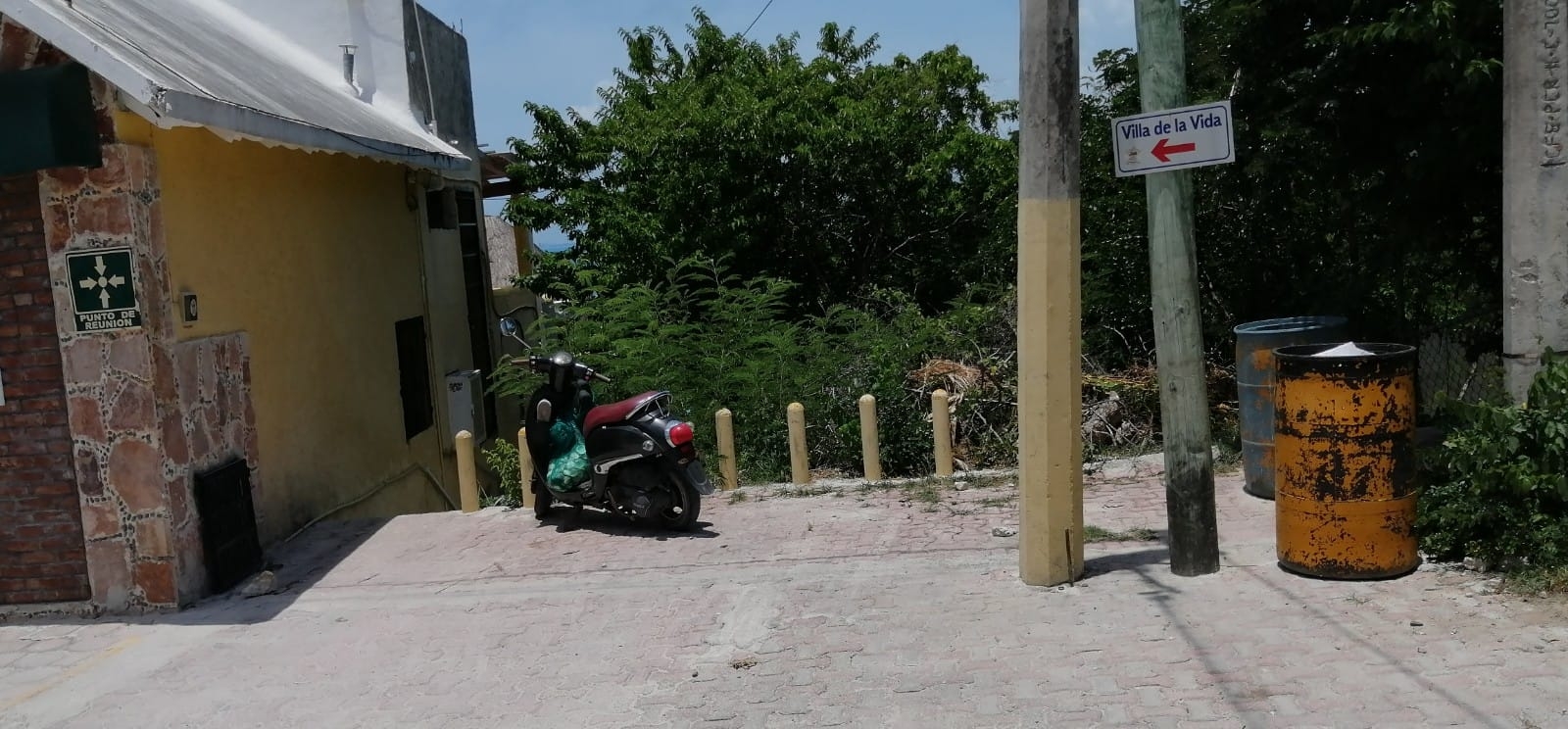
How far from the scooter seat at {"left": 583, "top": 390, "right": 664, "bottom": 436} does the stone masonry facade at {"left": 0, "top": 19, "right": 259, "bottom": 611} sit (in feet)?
8.45

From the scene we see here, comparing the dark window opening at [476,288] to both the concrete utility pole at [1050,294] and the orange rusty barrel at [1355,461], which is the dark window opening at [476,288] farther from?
the orange rusty barrel at [1355,461]

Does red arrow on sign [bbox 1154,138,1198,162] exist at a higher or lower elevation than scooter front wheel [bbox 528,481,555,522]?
higher

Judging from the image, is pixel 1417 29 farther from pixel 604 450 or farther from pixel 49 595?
pixel 49 595

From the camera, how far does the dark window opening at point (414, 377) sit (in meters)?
12.3

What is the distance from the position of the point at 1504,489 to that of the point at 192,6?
11992 millimetres

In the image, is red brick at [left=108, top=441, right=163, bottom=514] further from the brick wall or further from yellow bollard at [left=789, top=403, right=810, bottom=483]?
yellow bollard at [left=789, top=403, right=810, bottom=483]

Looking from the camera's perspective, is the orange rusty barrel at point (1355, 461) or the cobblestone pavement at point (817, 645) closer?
→ the cobblestone pavement at point (817, 645)

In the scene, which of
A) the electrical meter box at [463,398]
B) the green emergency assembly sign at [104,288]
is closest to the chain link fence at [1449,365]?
the green emergency assembly sign at [104,288]

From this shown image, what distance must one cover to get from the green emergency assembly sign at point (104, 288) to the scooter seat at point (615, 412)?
2.90 m

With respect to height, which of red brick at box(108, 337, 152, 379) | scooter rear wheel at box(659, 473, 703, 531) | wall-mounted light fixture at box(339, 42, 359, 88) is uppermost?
wall-mounted light fixture at box(339, 42, 359, 88)

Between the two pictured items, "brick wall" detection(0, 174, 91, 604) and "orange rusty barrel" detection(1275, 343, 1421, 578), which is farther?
"brick wall" detection(0, 174, 91, 604)

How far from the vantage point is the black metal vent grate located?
7.41 meters

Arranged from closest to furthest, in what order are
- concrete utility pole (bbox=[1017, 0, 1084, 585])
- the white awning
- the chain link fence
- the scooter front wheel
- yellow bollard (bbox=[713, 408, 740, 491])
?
concrete utility pole (bbox=[1017, 0, 1084, 585]) → the white awning → the scooter front wheel → the chain link fence → yellow bollard (bbox=[713, 408, 740, 491])

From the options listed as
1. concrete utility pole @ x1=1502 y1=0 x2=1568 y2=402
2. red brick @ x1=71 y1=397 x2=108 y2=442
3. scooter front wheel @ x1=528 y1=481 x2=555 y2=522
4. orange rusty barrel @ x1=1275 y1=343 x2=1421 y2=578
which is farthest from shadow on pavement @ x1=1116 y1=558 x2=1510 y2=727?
red brick @ x1=71 y1=397 x2=108 y2=442
